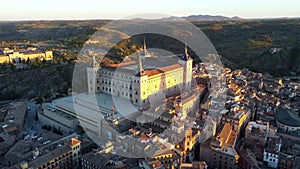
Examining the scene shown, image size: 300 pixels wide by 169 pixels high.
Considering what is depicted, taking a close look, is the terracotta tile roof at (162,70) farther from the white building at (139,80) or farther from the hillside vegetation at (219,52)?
the hillside vegetation at (219,52)

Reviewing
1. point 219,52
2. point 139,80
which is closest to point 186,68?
point 139,80

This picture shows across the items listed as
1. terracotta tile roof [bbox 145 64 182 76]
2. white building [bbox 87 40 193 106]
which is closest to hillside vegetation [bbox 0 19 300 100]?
white building [bbox 87 40 193 106]

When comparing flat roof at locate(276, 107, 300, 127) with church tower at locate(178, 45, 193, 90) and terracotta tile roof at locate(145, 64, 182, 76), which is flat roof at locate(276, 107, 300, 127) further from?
terracotta tile roof at locate(145, 64, 182, 76)

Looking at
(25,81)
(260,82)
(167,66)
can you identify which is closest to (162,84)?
(167,66)

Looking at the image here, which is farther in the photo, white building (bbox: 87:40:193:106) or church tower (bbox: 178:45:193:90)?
church tower (bbox: 178:45:193:90)

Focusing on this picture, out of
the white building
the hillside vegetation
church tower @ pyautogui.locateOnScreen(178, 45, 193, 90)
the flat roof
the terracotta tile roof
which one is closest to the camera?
the flat roof

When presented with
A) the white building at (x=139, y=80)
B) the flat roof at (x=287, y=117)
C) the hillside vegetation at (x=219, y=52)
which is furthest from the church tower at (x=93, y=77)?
the flat roof at (x=287, y=117)

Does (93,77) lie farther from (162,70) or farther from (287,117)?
(287,117)

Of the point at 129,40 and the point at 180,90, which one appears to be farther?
the point at 129,40

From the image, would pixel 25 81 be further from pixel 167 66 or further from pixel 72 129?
pixel 167 66
